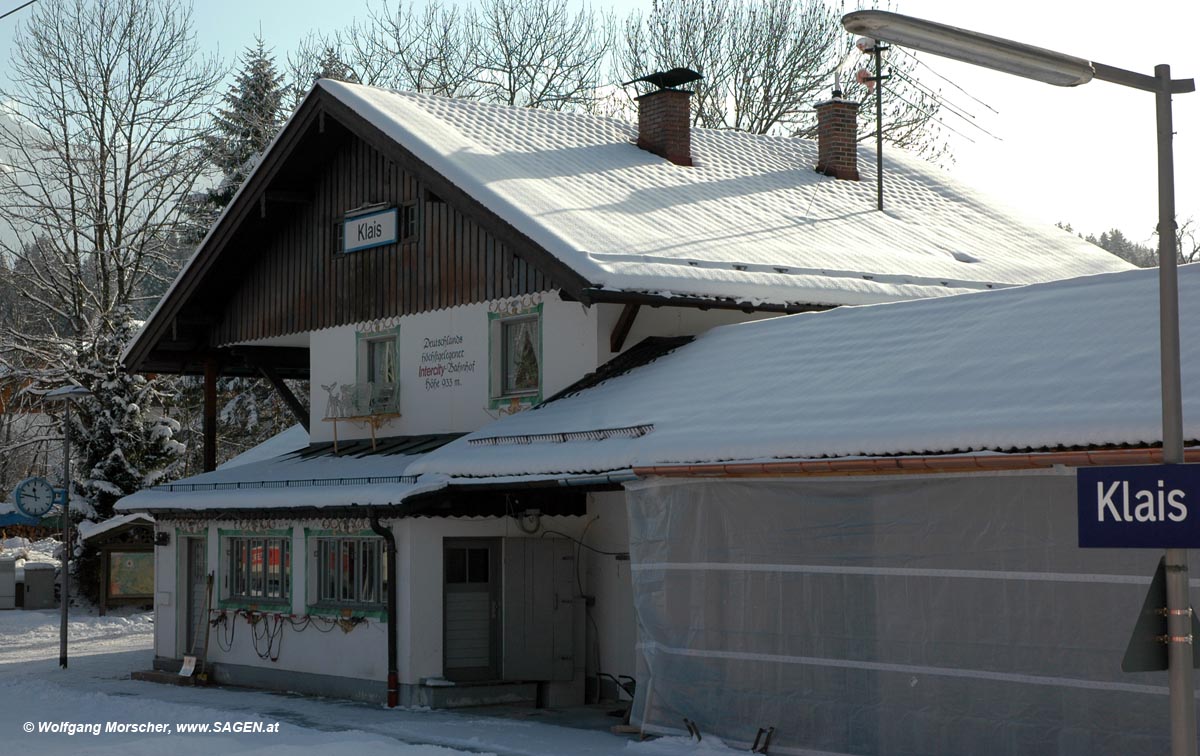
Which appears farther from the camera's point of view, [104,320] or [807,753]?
[104,320]

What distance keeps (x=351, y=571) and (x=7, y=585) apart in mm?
20926

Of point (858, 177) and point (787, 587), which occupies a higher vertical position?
point (858, 177)

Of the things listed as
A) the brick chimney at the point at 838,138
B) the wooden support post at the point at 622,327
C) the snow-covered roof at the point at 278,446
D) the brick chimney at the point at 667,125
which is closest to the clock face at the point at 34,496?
the snow-covered roof at the point at 278,446

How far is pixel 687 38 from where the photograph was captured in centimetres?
4219

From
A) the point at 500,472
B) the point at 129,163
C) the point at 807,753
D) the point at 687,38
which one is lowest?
the point at 807,753

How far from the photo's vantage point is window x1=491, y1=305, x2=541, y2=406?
63.1 feet

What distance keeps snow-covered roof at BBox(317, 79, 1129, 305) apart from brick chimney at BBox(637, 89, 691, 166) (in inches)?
11.0

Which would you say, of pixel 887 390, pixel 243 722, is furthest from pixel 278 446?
pixel 887 390

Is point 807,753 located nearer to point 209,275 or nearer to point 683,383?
point 683,383

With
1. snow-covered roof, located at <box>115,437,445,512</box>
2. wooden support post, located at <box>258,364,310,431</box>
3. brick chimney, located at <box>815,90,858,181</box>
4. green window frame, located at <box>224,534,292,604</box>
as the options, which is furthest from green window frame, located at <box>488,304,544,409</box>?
brick chimney, located at <box>815,90,858,181</box>

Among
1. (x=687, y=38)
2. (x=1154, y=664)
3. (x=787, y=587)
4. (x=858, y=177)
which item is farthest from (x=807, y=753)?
(x=687, y=38)

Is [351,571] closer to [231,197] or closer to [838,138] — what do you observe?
[838,138]

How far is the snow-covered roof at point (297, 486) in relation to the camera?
1788 cm

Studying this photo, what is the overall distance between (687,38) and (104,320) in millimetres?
16855
